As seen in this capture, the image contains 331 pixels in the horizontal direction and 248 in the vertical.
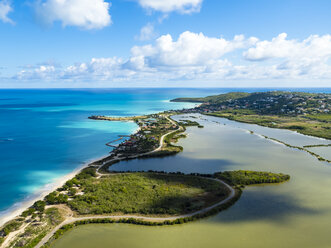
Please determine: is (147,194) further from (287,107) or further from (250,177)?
(287,107)

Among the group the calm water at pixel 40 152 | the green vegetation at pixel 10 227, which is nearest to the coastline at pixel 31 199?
the calm water at pixel 40 152

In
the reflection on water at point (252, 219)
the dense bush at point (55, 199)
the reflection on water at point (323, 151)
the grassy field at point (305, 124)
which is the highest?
the grassy field at point (305, 124)

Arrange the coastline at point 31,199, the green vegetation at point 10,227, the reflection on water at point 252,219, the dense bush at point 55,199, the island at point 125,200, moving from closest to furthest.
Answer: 1. the green vegetation at point 10,227
2. the reflection on water at point 252,219
3. the island at point 125,200
4. the coastline at point 31,199
5. the dense bush at point 55,199

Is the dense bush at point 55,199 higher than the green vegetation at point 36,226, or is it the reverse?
the dense bush at point 55,199

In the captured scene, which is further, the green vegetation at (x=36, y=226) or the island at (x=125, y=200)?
the island at (x=125, y=200)

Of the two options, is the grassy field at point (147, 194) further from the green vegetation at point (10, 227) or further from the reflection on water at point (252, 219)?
the green vegetation at point (10, 227)

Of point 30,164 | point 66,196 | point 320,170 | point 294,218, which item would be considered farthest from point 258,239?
point 30,164

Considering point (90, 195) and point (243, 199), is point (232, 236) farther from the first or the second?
point (90, 195)

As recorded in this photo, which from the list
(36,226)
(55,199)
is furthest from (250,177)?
(36,226)
